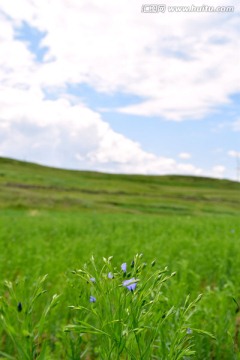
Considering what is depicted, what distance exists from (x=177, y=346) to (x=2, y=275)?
5.35 meters

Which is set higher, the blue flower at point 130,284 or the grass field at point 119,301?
the blue flower at point 130,284

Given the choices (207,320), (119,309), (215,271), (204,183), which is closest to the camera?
(119,309)

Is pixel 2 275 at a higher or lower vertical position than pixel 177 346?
lower

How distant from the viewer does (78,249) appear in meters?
9.42

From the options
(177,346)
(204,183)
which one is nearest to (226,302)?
(177,346)

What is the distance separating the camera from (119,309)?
216 cm

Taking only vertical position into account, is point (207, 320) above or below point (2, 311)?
below

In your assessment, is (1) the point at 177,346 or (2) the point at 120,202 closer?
(1) the point at 177,346

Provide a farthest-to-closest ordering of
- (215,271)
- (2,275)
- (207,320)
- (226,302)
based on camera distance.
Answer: (215,271), (2,275), (226,302), (207,320)

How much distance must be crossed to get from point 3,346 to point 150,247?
5.08m

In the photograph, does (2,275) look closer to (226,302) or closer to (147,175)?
(226,302)

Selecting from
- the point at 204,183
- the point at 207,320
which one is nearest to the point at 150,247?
the point at 207,320

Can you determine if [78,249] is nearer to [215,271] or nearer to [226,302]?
[215,271]

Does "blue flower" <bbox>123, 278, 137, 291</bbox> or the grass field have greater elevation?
"blue flower" <bbox>123, 278, 137, 291</bbox>
